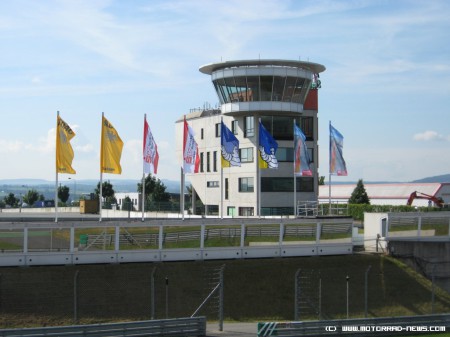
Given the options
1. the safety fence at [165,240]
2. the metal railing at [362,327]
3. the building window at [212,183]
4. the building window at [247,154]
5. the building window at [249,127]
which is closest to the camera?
the metal railing at [362,327]

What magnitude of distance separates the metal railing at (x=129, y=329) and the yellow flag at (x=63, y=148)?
17311 mm

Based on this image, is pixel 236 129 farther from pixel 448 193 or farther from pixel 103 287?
pixel 448 193

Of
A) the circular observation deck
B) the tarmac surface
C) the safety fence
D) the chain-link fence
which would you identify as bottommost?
the tarmac surface

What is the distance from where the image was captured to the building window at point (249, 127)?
217 feet

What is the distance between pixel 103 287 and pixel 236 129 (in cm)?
3736

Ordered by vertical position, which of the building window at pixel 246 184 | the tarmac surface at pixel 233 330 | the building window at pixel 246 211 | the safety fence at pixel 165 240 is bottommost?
the tarmac surface at pixel 233 330

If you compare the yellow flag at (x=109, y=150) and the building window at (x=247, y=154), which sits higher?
the building window at (x=247, y=154)

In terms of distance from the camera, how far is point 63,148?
42.0 meters

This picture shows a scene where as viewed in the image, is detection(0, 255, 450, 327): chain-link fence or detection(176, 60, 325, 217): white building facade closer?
detection(0, 255, 450, 327): chain-link fence

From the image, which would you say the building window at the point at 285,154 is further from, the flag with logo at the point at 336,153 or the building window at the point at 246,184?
the flag with logo at the point at 336,153

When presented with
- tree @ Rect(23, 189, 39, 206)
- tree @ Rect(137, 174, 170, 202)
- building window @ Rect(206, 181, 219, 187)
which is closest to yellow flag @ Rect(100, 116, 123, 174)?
building window @ Rect(206, 181, 219, 187)

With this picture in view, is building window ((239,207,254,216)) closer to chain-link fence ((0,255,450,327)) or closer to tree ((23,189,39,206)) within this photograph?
chain-link fence ((0,255,450,327))

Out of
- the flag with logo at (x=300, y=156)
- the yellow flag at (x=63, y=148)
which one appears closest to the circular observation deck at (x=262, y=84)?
the flag with logo at (x=300, y=156)

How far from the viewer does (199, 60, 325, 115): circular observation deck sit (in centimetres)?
6294
